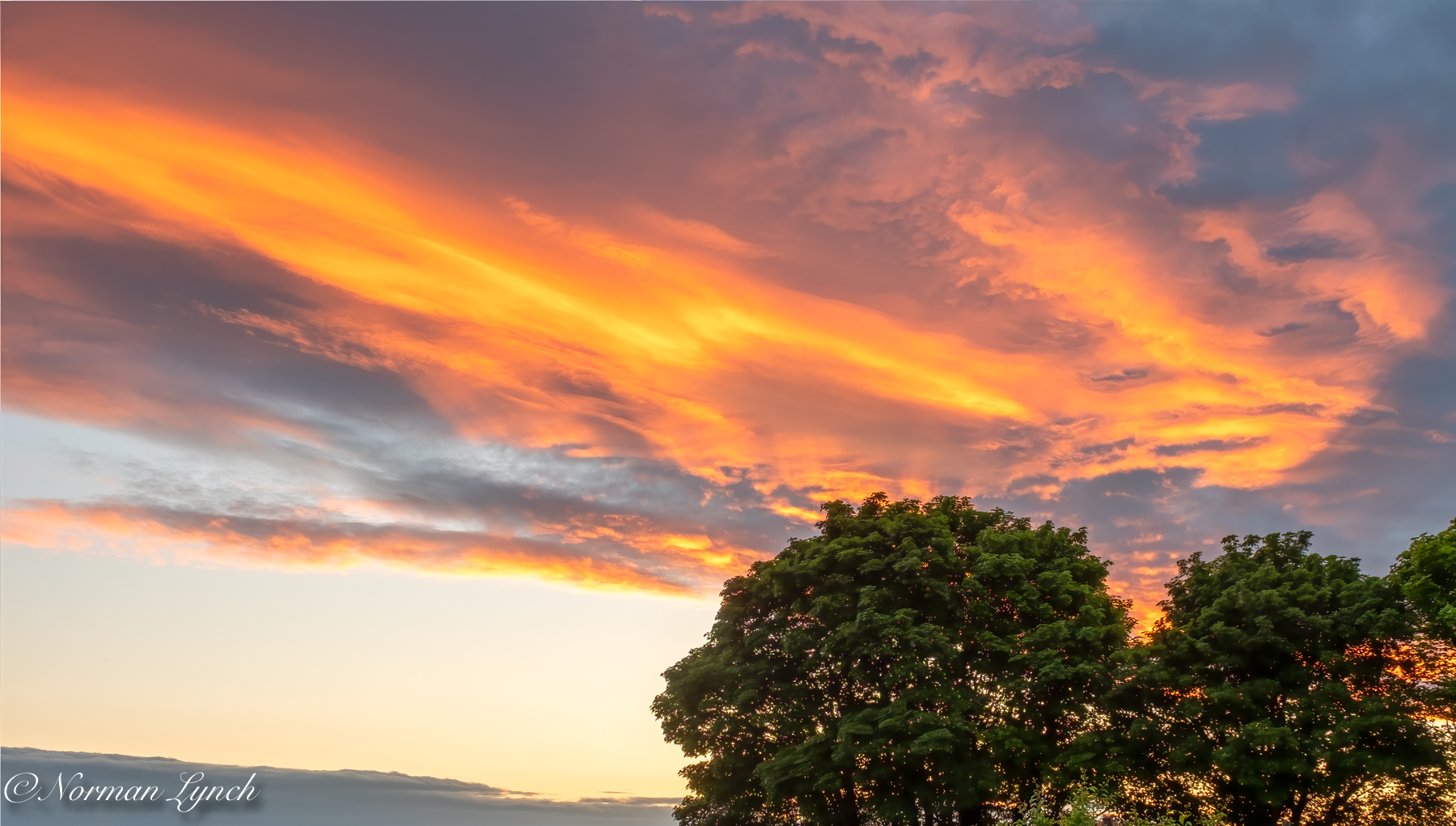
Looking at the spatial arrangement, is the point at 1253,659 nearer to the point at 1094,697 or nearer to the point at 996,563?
the point at 1094,697

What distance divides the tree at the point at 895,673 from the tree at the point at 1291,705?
3556mm

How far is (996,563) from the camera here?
49.0 m

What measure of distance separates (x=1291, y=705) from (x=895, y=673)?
54.9ft

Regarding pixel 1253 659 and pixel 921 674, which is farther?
pixel 921 674

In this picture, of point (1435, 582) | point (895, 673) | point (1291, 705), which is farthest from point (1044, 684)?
point (1435, 582)

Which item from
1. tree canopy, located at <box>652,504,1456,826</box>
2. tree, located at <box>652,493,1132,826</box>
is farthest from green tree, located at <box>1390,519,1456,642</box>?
tree, located at <box>652,493,1132,826</box>

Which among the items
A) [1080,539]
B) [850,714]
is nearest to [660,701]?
[850,714]

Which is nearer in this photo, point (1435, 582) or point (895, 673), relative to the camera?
point (1435, 582)

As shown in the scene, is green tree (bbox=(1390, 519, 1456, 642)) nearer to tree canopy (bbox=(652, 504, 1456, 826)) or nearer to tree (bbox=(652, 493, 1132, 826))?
tree canopy (bbox=(652, 504, 1456, 826))

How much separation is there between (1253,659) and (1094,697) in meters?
7.20

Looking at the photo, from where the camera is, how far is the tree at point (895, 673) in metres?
44.8

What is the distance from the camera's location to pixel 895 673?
45344mm

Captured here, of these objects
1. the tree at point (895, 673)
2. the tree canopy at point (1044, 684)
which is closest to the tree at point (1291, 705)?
the tree canopy at point (1044, 684)

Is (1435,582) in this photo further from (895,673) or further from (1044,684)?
(895,673)
